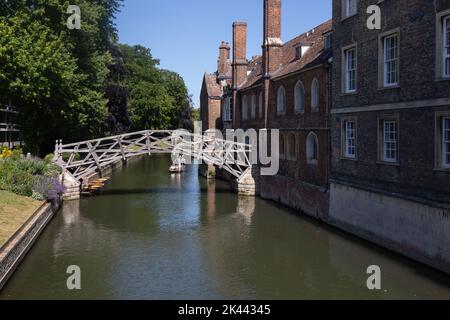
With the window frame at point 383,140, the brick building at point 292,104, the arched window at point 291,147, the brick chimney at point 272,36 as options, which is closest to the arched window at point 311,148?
the brick building at point 292,104

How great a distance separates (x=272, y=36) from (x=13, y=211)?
54.0ft

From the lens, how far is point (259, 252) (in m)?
16.2

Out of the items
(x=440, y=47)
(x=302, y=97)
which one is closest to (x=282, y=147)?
(x=302, y=97)

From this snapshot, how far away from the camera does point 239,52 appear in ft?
110

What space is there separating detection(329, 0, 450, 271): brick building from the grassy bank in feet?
35.8

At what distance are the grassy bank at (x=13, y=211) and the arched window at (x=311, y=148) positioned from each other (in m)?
11.4

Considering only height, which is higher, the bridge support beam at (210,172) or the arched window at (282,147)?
the arched window at (282,147)

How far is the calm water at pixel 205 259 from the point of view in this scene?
1246cm

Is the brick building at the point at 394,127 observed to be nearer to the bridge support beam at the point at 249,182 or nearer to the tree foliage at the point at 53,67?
the bridge support beam at the point at 249,182

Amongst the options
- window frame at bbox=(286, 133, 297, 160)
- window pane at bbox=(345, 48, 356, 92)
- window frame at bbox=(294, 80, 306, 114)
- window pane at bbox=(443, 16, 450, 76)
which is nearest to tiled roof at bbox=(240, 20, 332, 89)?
window frame at bbox=(294, 80, 306, 114)

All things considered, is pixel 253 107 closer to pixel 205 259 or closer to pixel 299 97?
pixel 299 97

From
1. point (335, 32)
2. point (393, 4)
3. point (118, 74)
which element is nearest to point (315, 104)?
point (335, 32)
